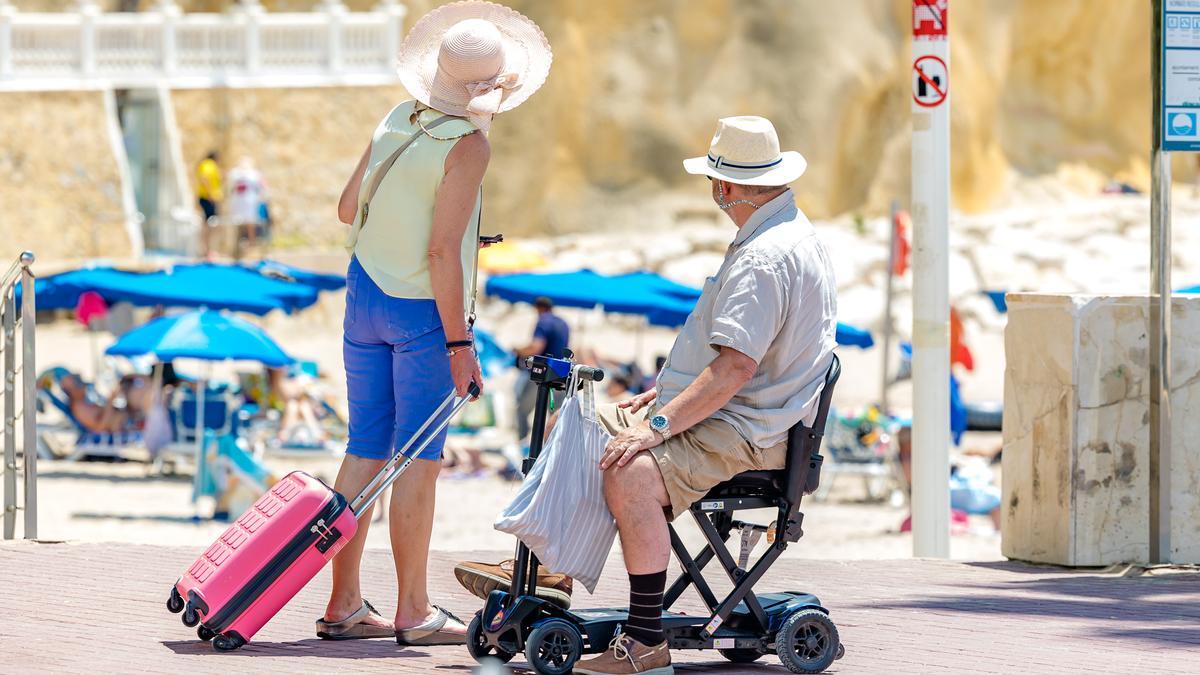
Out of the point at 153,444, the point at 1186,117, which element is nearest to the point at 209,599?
the point at 1186,117

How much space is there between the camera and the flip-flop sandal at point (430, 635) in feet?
16.2

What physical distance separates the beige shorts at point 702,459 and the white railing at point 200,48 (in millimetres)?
24357

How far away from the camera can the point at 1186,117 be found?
6.41 meters

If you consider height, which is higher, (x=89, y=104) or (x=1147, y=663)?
(x=89, y=104)

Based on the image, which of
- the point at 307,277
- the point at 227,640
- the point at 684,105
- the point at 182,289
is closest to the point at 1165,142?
the point at 227,640

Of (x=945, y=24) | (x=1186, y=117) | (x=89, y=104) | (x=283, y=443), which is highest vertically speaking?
(x=89, y=104)

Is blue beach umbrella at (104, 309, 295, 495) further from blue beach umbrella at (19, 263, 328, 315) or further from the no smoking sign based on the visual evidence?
the no smoking sign

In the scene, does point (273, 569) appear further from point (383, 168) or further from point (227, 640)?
point (383, 168)

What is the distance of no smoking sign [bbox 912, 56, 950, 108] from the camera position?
7.31 meters

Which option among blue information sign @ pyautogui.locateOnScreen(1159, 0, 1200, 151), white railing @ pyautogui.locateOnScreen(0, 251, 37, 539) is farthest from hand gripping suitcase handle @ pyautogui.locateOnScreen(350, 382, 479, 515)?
blue information sign @ pyautogui.locateOnScreen(1159, 0, 1200, 151)

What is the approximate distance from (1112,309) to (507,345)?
19.5m

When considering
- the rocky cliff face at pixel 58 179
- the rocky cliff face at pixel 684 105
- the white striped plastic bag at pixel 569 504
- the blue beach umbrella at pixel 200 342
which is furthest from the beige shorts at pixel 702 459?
the rocky cliff face at pixel 684 105

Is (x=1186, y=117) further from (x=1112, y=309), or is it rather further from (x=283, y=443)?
(x=283, y=443)

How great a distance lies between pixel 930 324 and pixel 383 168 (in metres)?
3.30
